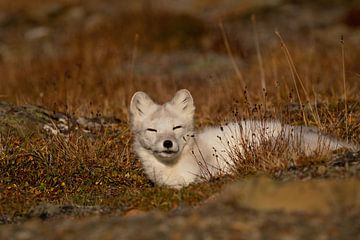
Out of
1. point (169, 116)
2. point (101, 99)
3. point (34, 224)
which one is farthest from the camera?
point (101, 99)

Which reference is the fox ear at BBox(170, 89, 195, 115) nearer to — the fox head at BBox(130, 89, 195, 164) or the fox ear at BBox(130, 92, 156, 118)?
the fox head at BBox(130, 89, 195, 164)

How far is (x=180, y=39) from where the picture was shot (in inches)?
805

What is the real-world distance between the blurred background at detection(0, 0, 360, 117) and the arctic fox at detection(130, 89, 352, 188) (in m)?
0.63

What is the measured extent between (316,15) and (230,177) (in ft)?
58.7

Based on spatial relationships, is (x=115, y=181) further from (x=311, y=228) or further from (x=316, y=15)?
(x=316, y=15)

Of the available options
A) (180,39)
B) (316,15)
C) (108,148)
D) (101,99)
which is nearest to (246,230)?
(108,148)

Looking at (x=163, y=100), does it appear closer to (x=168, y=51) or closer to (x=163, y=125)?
(x=163, y=125)

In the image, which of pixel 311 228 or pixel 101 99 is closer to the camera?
pixel 311 228

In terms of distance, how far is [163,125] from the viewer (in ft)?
22.4

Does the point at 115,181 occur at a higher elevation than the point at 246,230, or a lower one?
lower

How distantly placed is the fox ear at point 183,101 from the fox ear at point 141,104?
0.23m

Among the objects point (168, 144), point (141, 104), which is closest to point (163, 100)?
point (141, 104)

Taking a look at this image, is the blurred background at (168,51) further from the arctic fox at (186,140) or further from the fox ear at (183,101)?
the fox ear at (183,101)

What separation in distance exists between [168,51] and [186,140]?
13.2m
